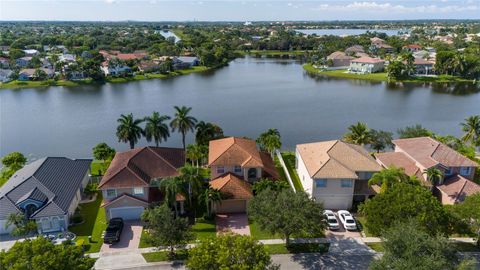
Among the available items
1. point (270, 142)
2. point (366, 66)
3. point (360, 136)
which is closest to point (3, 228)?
point (270, 142)

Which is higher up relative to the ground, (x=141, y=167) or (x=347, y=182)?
(x=141, y=167)

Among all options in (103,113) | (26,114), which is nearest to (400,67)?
(103,113)

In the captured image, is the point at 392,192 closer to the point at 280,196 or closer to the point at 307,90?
the point at 280,196

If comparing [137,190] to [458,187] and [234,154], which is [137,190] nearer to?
[234,154]

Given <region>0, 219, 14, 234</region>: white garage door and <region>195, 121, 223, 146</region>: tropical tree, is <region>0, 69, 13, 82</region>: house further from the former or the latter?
<region>0, 219, 14, 234</region>: white garage door

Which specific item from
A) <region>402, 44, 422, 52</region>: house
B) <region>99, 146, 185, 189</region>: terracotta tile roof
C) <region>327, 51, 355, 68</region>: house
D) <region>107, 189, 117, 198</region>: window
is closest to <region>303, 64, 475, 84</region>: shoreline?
<region>327, 51, 355, 68</region>: house

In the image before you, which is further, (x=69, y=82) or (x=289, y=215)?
(x=69, y=82)
